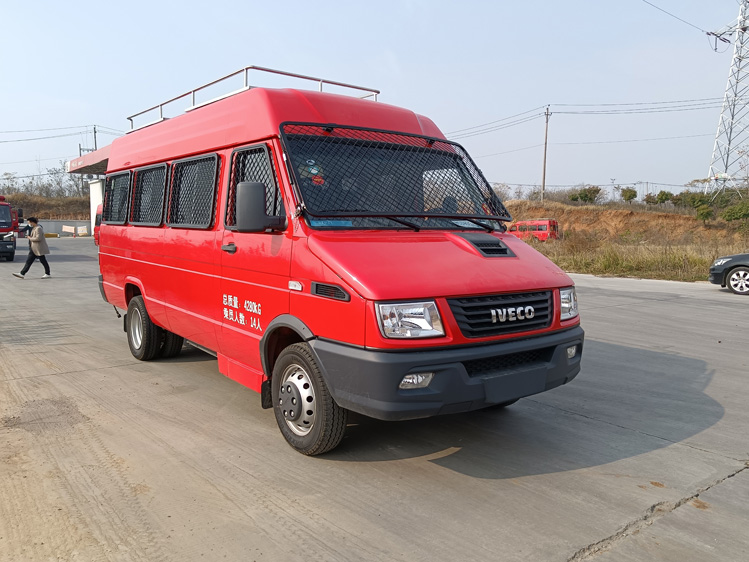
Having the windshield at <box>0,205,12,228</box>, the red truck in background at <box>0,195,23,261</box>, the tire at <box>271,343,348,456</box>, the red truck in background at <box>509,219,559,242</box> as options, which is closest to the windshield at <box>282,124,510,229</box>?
the tire at <box>271,343,348,456</box>

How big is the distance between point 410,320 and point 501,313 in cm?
69

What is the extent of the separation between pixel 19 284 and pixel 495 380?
15680 mm

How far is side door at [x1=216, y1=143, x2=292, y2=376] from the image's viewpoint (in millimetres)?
4203

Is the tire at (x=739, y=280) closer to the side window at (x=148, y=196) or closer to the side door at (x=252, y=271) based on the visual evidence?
the side door at (x=252, y=271)

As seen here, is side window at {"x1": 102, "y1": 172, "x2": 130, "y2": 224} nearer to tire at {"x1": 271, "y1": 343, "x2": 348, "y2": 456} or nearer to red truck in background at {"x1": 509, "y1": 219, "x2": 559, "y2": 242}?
tire at {"x1": 271, "y1": 343, "x2": 348, "y2": 456}

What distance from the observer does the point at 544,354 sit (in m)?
4.08

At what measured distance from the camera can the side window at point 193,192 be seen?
5184 mm

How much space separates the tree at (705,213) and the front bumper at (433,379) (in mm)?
46780

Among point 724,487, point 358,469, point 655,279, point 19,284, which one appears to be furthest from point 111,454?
point 655,279

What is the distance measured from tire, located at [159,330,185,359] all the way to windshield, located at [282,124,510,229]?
353cm

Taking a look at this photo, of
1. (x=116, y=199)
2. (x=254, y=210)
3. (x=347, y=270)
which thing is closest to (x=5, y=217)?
(x=116, y=199)

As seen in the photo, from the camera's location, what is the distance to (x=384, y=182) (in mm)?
4582

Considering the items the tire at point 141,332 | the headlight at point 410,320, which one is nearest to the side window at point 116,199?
the tire at point 141,332

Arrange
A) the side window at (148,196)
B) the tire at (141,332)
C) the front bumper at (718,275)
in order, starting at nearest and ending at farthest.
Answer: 1. the side window at (148,196)
2. the tire at (141,332)
3. the front bumper at (718,275)
